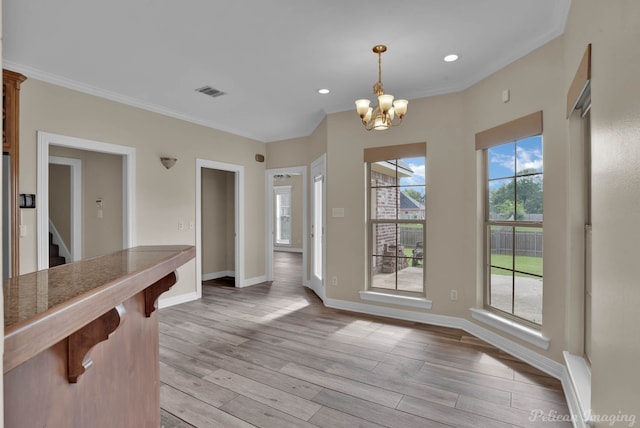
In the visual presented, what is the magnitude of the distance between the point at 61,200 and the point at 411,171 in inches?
206

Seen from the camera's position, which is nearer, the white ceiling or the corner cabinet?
the white ceiling

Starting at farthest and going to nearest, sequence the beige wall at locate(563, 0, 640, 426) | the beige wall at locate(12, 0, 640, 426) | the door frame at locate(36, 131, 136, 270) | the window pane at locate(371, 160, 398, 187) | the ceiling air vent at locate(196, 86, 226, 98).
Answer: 1. the window pane at locate(371, 160, 398, 187)
2. the ceiling air vent at locate(196, 86, 226, 98)
3. the door frame at locate(36, 131, 136, 270)
4. the beige wall at locate(12, 0, 640, 426)
5. the beige wall at locate(563, 0, 640, 426)

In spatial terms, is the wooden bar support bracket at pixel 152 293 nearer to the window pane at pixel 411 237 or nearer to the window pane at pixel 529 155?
the window pane at pixel 529 155

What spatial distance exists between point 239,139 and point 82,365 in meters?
Answer: 5.08

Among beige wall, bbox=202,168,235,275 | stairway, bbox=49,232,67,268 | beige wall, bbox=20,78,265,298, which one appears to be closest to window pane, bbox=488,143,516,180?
beige wall, bbox=20,78,265,298

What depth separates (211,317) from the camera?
4.19m

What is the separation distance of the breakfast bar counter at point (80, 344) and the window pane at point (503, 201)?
2993mm

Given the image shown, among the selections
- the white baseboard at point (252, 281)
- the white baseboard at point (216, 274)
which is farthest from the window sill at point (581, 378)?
the white baseboard at point (216, 274)

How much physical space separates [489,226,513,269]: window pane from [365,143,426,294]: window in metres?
0.78

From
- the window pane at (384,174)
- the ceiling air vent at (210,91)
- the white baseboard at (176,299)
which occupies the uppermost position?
the ceiling air vent at (210,91)

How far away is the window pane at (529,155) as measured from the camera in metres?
2.98

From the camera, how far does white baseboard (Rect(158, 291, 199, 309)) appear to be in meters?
4.56

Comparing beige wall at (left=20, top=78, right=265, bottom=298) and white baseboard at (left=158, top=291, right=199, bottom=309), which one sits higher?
beige wall at (left=20, top=78, right=265, bottom=298)

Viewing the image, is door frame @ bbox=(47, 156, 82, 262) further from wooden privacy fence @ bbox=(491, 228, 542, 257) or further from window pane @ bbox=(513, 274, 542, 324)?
window pane @ bbox=(513, 274, 542, 324)
